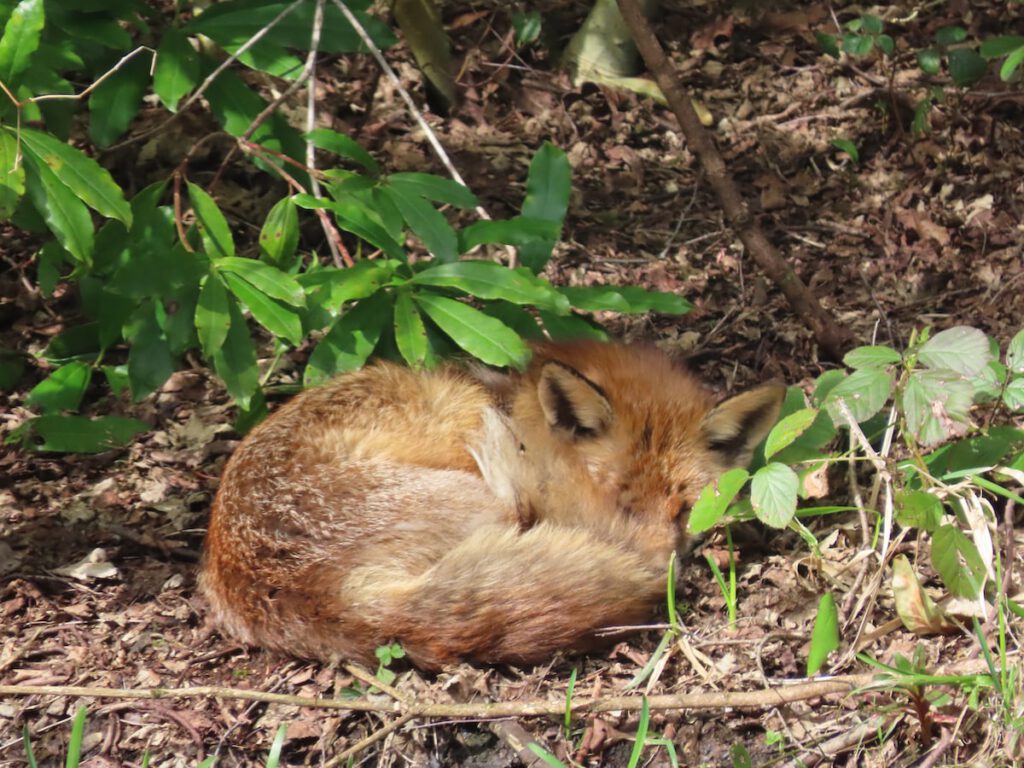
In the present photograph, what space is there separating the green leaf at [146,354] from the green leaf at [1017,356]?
287 cm

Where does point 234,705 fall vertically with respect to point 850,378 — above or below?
below

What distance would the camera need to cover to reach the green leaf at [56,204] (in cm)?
333

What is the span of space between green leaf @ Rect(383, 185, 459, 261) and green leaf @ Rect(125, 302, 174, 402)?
1.01 metres

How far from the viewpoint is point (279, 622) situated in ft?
10.3

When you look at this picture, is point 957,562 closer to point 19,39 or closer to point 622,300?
point 622,300

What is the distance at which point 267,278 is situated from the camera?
358 cm

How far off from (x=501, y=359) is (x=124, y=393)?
6.63 feet

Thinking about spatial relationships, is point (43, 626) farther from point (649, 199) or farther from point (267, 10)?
point (649, 199)

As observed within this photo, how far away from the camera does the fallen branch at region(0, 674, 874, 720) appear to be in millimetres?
2729

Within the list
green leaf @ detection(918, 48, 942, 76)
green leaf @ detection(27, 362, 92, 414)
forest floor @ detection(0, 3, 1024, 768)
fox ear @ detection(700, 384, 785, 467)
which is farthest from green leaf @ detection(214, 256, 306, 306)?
green leaf @ detection(918, 48, 942, 76)

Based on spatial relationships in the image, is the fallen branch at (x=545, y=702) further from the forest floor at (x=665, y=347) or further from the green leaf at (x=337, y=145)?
the green leaf at (x=337, y=145)

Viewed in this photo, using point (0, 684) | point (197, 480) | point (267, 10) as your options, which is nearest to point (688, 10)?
point (267, 10)

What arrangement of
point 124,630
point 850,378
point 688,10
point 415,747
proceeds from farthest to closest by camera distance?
point 688,10
point 124,630
point 850,378
point 415,747

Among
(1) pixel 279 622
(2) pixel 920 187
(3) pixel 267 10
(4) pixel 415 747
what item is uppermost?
(3) pixel 267 10
